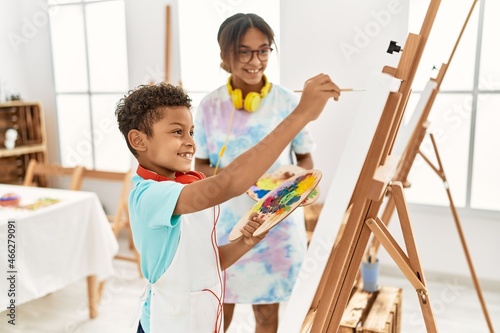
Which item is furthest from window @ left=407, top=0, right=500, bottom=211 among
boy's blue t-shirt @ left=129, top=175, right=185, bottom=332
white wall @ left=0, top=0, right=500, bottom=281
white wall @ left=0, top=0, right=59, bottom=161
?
white wall @ left=0, top=0, right=59, bottom=161

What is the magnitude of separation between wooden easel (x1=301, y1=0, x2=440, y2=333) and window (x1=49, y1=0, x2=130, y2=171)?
11.0 ft

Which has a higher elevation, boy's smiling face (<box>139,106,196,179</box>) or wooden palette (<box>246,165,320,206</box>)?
boy's smiling face (<box>139,106,196,179</box>)

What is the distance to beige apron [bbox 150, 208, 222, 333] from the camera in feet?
3.59

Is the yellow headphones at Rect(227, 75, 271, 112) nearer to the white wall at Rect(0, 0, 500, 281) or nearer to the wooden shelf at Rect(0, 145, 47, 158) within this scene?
the white wall at Rect(0, 0, 500, 281)

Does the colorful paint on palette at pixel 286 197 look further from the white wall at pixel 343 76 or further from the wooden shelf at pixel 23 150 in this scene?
the wooden shelf at pixel 23 150

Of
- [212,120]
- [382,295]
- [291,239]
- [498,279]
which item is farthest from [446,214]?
[212,120]

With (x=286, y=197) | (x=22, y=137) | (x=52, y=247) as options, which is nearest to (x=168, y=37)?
(x=22, y=137)

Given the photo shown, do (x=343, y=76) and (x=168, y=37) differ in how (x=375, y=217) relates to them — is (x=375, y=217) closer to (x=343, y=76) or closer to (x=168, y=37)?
(x=343, y=76)

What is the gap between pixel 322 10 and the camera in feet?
10.5

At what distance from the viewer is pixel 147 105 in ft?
3.52

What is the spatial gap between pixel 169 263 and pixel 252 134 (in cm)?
67

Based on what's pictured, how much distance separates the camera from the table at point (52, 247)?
2210 millimetres

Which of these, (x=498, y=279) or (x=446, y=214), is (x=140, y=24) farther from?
(x=498, y=279)

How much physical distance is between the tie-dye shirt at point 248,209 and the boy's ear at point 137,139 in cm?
58
